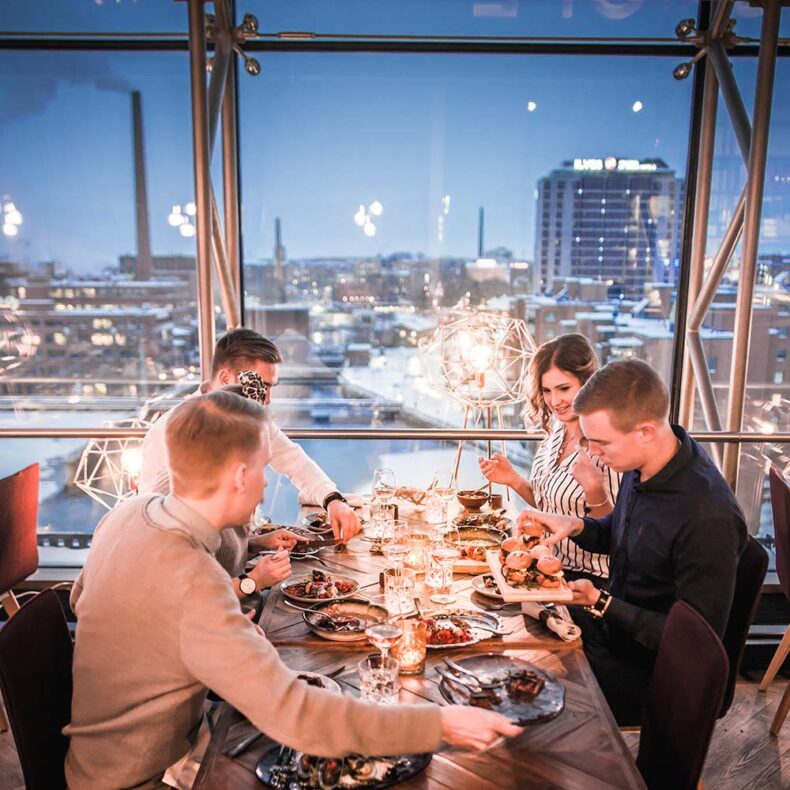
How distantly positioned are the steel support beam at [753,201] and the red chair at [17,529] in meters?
3.09

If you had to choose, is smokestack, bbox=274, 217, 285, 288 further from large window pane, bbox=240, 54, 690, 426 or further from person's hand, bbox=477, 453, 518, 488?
person's hand, bbox=477, 453, 518, 488

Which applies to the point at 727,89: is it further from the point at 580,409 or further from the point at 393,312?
the point at 580,409

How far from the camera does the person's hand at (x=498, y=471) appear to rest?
9.08ft

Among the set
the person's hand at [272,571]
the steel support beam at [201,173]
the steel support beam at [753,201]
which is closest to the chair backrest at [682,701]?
the person's hand at [272,571]

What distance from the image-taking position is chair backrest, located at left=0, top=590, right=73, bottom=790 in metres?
1.45

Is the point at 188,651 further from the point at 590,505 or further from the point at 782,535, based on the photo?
the point at 782,535

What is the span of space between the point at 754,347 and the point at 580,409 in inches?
117

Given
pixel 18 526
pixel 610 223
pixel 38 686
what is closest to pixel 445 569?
pixel 38 686

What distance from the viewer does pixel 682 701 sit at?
1.49 m

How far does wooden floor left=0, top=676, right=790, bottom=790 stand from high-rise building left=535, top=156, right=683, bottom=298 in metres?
2.36

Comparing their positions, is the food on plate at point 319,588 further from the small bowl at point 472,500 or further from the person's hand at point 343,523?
the small bowl at point 472,500

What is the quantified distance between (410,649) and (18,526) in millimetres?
1986

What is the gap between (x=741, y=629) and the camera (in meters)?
1.95

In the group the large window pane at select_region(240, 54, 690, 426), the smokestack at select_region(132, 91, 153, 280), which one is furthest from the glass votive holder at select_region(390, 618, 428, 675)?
the smokestack at select_region(132, 91, 153, 280)
